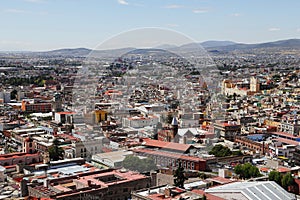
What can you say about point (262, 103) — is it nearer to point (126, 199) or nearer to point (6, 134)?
point (6, 134)

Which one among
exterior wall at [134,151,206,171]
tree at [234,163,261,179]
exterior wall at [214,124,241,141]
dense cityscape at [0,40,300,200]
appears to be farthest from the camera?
exterior wall at [214,124,241,141]

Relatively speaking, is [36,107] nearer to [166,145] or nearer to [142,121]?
[142,121]

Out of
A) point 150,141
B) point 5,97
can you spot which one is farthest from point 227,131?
point 5,97

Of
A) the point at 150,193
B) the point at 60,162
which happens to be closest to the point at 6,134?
the point at 60,162

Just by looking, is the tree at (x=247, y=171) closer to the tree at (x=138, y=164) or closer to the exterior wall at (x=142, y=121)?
the tree at (x=138, y=164)

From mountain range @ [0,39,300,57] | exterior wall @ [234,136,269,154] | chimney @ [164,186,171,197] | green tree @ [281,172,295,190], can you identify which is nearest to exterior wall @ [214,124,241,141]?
exterior wall @ [234,136,269,154]

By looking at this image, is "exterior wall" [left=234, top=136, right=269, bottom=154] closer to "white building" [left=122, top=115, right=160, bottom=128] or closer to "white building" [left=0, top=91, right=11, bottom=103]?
"white building" [left=122, top=115, right=160, bottom=128]
